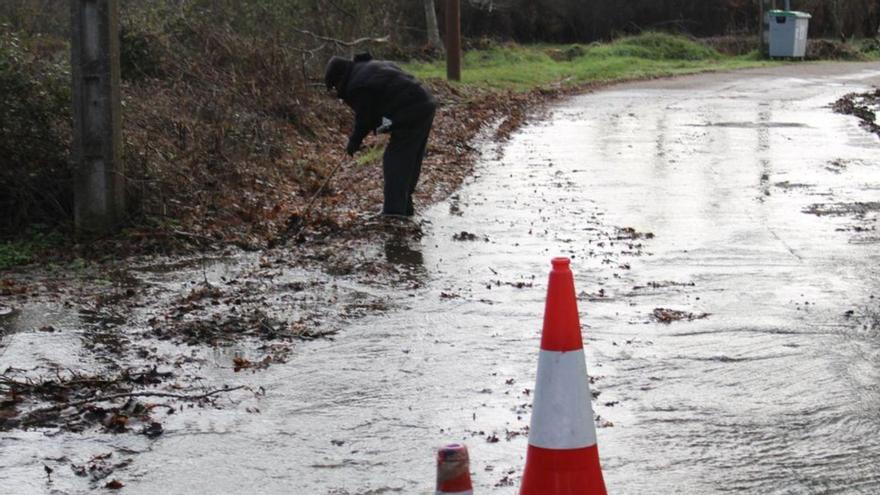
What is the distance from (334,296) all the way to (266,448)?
3.05 metres

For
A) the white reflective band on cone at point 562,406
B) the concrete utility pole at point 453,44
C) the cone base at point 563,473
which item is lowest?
the cone base at point 563,473

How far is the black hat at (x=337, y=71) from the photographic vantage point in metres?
11.0

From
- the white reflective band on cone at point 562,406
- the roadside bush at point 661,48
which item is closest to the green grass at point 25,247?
the white reflective band on cone at point 562,406

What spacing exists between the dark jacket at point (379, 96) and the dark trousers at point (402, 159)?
0.07ft

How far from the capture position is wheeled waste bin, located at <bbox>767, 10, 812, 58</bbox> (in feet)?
124

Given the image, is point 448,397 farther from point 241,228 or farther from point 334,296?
point 241,228

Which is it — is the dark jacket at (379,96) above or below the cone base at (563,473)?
above

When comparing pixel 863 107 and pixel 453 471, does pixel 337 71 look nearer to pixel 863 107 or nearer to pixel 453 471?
pixel 453 471

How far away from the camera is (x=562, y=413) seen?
4.68m

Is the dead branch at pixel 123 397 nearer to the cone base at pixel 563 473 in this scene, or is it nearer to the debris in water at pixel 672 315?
the cone base at pixel 563 473

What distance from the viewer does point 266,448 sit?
5.70 m

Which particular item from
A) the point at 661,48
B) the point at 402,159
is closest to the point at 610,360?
the point at 402,159

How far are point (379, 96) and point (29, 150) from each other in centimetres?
292

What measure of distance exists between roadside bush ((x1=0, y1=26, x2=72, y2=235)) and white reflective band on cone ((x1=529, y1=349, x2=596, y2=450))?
6.70 metres
